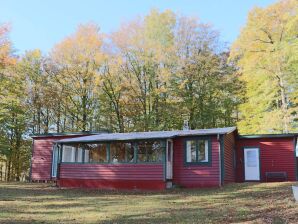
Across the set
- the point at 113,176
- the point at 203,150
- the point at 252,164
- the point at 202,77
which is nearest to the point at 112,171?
the point at 113,176

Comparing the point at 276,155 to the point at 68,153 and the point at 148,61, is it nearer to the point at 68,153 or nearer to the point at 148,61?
the point at 68,153

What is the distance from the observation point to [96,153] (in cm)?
1964

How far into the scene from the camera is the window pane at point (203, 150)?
17750mm

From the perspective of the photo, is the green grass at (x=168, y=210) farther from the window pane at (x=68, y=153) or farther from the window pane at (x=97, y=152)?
the window pane at (x=68, y=153)

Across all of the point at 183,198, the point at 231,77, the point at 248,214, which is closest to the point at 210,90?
the point at 231,77

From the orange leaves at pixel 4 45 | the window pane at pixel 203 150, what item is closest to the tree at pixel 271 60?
the window pane at pixel 203 150

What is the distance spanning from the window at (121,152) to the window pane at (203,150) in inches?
138

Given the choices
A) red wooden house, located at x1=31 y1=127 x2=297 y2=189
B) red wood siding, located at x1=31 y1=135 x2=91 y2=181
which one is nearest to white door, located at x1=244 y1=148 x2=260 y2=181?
red wooden house, located at x1=31 y1=127 x2=297 y2=189

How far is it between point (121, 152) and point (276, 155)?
8.73m

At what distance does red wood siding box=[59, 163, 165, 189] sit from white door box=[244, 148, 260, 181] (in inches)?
231

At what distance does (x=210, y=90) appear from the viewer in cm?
3025

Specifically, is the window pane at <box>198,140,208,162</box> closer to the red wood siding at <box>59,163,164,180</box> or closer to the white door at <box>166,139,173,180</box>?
the white door at <box>166,139,173,180</box>

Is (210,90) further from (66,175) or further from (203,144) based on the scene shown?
(66,175)

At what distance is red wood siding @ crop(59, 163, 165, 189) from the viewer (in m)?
17.6
